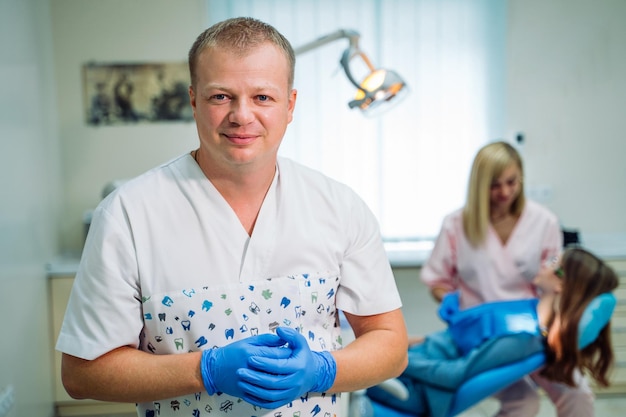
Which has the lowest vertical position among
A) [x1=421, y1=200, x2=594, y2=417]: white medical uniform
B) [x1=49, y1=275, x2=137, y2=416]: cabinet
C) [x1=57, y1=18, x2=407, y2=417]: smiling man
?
[x1=49, y1=275, x2=137, y2=416]: cabinet

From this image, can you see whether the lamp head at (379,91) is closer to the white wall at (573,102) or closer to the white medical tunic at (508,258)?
the white medical tunic at (508,258)

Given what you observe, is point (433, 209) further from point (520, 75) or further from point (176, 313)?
point (176, 313)

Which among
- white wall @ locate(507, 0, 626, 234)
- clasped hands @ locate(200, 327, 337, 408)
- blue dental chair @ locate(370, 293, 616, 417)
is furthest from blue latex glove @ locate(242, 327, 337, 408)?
white wall @ locate(507, 0, 626, 234)

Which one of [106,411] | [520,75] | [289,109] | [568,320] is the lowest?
[106,411]

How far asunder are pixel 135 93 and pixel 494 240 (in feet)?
6.87

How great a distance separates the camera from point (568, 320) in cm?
203

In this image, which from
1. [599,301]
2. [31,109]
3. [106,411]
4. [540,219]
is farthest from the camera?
[106,411]

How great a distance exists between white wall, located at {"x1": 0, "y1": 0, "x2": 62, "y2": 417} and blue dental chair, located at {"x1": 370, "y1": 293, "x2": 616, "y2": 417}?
141 centimetres

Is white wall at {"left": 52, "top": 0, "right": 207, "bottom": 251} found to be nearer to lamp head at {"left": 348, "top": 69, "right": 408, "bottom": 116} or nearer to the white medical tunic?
lamp head at {"left": 348, "top": 69, "right": 408, "bottom": 116}

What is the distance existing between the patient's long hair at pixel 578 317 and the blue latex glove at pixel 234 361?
52.9 inches

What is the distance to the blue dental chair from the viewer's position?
193 centimetres

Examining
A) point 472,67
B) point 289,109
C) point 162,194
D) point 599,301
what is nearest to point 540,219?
point 599,301

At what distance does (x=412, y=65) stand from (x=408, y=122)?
32cm

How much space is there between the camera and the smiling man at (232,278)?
3.26ft
